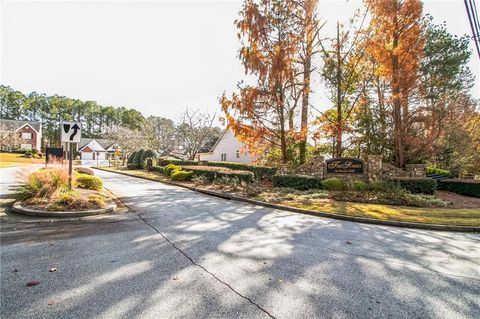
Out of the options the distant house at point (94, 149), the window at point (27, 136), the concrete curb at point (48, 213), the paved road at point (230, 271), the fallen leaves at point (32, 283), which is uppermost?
the window at point (27, 136)

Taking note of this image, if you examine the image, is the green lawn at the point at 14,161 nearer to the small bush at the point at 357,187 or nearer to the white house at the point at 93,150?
the white house at the point at 93,150

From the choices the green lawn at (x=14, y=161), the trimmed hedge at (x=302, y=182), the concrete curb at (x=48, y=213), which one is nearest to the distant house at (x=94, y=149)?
the green lawn at (x=14, y=161)

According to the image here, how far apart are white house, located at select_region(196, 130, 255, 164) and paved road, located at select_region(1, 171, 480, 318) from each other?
81.2 ft

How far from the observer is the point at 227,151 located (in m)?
33.6

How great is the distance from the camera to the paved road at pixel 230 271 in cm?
269

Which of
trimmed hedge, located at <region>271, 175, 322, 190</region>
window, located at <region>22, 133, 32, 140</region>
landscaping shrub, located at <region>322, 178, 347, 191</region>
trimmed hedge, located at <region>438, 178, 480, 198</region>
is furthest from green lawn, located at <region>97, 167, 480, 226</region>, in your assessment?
window, located at <region>22, 133, 32, 140</region>

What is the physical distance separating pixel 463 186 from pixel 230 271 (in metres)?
17.5

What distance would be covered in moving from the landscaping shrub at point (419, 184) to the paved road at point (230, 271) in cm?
790

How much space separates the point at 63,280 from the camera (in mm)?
3209

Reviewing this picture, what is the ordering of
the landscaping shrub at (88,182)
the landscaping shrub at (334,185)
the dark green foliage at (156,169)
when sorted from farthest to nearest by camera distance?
1. the dark green foliage at (156,169)
2. the landscaping shrub at (334,185)
3. the landscaping shrub at (88,182)

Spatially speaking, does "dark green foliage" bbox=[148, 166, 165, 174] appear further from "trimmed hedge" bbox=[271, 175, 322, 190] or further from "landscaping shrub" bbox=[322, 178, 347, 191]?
"landscaping shrub" bbox=[322, 178, 347, 191]

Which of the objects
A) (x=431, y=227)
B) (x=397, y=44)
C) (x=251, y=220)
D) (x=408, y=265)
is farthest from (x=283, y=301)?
(x=397, y=44)

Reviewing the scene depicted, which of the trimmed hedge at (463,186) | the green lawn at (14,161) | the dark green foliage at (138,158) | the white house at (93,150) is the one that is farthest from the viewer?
the white house at (93,150)

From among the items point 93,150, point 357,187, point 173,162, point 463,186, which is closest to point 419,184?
point 357,187
